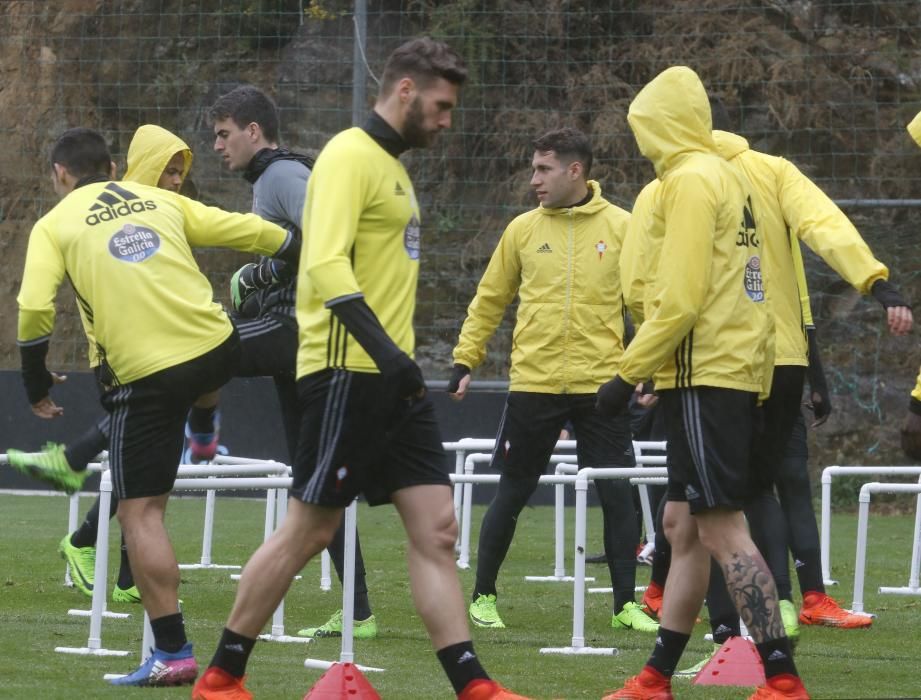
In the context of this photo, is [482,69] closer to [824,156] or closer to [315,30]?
[315,30]

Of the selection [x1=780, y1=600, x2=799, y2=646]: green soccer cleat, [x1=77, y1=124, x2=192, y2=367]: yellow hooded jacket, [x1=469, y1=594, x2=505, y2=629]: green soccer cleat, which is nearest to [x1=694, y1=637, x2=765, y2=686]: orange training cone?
[x1=780, y1=600, x2=799, y2=646]: green soccer cleat

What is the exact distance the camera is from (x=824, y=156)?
1759 cm

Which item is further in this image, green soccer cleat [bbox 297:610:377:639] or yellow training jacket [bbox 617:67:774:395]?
green soccer cleat [bbox 297:610:377:639]

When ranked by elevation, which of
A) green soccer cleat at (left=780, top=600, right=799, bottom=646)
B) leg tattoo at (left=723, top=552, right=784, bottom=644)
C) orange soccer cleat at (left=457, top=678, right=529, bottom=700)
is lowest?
green soccer cleat at (left=780, top=600, right=799, bottom=646)

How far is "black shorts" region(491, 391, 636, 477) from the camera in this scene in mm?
7852

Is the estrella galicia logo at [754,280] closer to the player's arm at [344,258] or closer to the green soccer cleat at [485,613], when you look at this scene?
the player's arm at [344,258]

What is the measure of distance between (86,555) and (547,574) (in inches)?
122

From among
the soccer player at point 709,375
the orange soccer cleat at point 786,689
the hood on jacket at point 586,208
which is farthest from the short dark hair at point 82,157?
the orange soccer cleat at point 786,689

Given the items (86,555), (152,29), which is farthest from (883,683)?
(152,29)

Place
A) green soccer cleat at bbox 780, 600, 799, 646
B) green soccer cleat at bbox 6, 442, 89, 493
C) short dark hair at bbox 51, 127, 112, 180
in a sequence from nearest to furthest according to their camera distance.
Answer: short dark hair at bbox 51, 127, 112, 180, green soccer cleat at bbox 6, 442, 89, 493, green soccer cleat at bbox 780, 600, 799, 646

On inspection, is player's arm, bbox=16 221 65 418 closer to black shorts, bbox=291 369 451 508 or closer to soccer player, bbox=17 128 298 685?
soccer player, bbox=17 128 298 685

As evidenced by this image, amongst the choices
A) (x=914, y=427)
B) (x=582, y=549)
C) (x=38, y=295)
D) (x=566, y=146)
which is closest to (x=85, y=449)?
(x=38, y=295)

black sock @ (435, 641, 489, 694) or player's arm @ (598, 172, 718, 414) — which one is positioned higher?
player's arm @ (598, 172, 718, 414)

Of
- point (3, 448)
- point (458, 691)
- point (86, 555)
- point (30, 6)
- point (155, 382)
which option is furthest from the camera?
point (30, 6)
